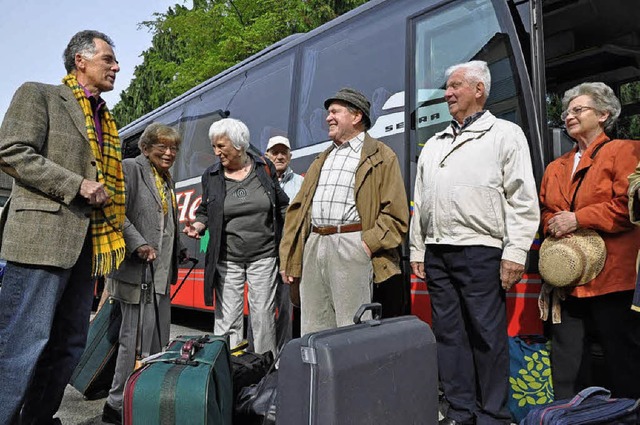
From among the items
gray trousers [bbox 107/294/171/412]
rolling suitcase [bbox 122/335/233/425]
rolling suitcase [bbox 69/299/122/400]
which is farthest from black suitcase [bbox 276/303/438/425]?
rolling suitcase [bbox 69/299/122/400]

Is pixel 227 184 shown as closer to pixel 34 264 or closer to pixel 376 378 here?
pixel 34 264

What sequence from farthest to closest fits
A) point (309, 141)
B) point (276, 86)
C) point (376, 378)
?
point (276, 86) < point (309, 141) < point (376, 378)

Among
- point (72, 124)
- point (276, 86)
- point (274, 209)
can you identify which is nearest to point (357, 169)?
point (274, 209)

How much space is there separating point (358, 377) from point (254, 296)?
1.67m

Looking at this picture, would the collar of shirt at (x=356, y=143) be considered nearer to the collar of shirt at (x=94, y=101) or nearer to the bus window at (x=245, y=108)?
the collar of shirt at (x=94, y=101)

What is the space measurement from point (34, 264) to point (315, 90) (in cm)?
285

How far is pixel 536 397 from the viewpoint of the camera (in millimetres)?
2797

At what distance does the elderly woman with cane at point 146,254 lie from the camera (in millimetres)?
2988

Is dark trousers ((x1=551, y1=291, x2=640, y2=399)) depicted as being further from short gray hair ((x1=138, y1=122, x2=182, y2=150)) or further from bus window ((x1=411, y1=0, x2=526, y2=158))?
short gray hair ((x1=138, y1=122, x2=182, y2=150))

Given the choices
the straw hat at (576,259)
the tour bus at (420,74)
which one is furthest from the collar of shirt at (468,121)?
the straw hat at (576,259)

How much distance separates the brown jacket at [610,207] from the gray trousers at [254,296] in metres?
1.78

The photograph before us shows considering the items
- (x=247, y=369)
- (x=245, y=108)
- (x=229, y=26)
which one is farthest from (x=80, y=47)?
(x=229, y=26)

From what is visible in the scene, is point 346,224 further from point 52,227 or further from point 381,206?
point 52,227

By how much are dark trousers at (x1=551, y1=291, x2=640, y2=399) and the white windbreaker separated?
49cm
